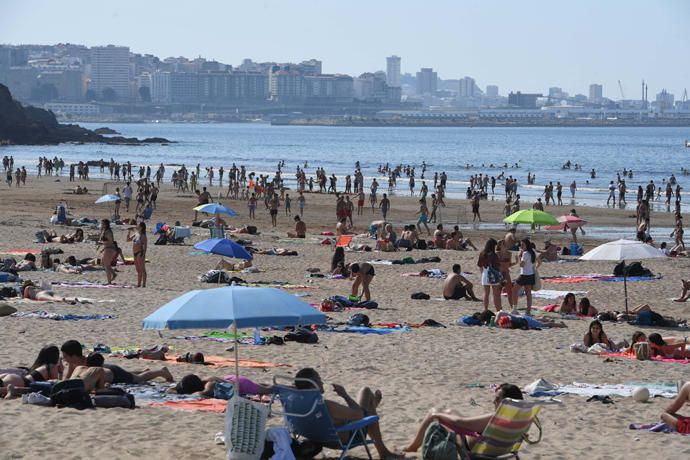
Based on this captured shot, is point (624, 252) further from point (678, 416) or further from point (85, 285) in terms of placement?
point (85, 285)

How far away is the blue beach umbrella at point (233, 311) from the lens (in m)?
7.86

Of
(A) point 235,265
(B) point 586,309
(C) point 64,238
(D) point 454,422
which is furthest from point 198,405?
(C) point 64,238

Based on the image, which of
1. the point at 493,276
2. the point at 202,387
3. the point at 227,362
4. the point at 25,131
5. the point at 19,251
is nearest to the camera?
the point at 202,387

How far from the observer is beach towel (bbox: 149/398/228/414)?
30.2ft

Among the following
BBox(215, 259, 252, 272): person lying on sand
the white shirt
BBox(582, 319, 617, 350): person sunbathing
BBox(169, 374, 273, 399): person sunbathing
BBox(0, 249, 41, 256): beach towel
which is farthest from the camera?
BBox(0, 249, 41, 256): beach towel

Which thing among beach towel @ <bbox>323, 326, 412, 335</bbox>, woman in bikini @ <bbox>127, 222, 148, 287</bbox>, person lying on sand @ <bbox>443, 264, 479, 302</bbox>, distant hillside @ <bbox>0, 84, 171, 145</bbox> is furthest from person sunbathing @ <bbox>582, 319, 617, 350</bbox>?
distant hillside @ <bbox>0, 84, 171, 145</bbox>

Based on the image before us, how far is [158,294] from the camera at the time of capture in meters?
17.3

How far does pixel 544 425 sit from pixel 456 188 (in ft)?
160

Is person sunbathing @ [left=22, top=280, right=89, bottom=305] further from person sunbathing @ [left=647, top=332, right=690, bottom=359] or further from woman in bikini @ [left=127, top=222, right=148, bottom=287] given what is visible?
person sunbathing @ [left=647, top=332, right=690, bottom=359]

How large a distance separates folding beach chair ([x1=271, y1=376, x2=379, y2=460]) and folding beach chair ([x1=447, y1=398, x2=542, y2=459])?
74 cm

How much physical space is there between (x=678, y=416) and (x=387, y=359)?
4.00 m

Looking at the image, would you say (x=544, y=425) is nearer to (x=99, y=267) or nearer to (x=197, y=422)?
(x=197, y=422)

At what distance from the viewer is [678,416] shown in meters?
8.84

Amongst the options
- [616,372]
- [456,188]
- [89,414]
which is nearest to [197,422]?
[89,414]
